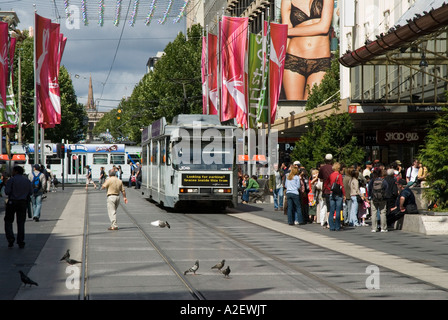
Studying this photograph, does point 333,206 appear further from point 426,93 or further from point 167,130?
point 426,93

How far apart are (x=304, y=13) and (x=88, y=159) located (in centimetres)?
2246

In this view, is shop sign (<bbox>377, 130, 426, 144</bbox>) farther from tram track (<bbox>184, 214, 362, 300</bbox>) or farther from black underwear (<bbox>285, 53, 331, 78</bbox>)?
black underwear (<bbox>285, 53, 331, 78</bbox>)

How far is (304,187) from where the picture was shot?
24.0 m

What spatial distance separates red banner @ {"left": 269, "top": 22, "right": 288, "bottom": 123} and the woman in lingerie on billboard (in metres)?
33.9

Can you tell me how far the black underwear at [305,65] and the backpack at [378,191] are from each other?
52110mm

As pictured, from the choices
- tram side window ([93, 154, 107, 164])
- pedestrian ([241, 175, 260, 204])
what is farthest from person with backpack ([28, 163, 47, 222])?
tram side window ([93, 154, 107, 164])

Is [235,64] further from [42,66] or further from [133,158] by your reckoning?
[133,158]

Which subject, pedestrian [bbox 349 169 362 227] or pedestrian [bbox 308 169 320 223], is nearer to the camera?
pedestrian [bbox 349 169 362 227]

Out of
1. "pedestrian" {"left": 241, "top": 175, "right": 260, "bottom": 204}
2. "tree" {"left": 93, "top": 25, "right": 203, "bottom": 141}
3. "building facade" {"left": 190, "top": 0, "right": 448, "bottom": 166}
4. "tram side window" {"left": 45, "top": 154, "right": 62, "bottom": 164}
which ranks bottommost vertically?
"pedestrian" {"left": 241, "top": 175, "right": 260, "bottom": 204}

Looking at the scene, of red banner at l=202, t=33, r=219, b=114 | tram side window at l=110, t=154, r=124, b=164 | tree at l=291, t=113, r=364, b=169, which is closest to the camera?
tree at l=291, t=113, r=364, b=169

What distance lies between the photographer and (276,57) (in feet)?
124

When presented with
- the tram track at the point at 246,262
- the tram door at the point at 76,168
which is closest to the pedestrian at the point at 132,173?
the tram door at the point at 76,168

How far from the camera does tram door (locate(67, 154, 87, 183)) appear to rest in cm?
6669

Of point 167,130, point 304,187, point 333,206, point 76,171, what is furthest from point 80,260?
point 76,171
